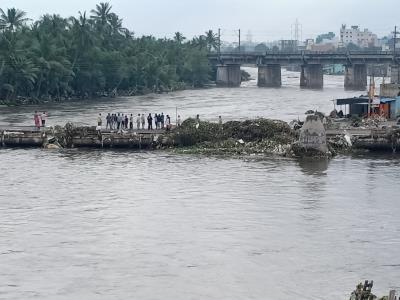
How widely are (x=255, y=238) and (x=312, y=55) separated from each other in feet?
422

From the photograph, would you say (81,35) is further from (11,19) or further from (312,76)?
(312,76)

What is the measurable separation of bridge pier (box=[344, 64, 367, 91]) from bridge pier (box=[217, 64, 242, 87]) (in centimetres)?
2344

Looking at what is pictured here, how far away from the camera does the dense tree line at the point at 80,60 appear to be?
309 feet

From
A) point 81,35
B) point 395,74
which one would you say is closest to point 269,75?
point 395,74

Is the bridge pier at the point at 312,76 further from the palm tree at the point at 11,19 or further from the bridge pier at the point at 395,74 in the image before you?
the palm tree at the point at 11,19

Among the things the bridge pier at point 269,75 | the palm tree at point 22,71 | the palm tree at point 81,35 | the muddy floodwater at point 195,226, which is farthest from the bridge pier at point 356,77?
the muddy floodwater at point 195,226

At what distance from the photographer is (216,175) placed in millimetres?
40719

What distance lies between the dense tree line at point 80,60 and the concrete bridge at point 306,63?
1689cm

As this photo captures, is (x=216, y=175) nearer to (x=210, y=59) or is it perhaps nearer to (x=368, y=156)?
(x=368, y=156)

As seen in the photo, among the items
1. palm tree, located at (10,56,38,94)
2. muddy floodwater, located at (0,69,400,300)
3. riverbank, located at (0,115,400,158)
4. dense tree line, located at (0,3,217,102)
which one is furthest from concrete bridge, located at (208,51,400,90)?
muddy floodwater, located at (0,69,400,300)

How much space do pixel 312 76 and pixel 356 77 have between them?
9.29m

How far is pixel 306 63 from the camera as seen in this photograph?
5989 inches

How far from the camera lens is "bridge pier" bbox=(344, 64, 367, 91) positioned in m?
144

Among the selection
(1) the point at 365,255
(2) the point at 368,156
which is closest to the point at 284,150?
(2) the point at 368,156
